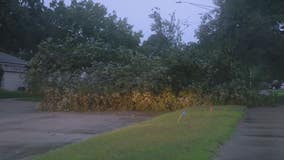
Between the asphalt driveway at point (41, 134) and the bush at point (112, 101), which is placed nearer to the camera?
the asphalt driveway at point (41, 134)

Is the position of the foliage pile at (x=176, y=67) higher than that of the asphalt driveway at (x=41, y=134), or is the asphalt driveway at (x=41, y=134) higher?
the foliage pile at (x=176, y=67)

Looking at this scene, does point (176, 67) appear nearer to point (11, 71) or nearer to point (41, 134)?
point (41, 134)

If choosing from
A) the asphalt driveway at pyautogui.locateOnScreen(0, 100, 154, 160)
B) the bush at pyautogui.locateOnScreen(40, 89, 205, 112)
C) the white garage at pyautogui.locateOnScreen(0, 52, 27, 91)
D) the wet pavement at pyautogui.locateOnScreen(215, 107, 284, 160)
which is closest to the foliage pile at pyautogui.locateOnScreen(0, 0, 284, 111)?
the bush at pyautogui.locateOnScreen(40, 89, 205, 112)

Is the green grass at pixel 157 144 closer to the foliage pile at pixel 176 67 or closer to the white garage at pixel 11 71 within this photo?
the foliage pile at pixel 176 67

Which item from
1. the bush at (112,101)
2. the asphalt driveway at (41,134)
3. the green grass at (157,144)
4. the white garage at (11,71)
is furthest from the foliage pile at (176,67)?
the white garage at (11,71)

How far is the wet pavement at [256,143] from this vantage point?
39.5 ft

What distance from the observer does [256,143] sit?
14320mm

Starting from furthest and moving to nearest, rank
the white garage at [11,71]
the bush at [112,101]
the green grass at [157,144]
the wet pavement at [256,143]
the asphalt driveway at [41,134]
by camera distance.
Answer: the white garage at [11,71] < the bush at [112,101] < the asphalt driveway at [41,134] < the wet pavement at [256,143] < the green grass at [157,144]

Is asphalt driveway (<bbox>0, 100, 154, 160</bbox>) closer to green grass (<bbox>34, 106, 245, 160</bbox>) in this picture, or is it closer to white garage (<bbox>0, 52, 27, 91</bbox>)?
green grass (<bbox>34, 106, 245, 160</bbox>)

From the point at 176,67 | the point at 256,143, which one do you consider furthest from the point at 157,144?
the point at 176,67

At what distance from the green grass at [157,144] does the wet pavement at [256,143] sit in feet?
1.02

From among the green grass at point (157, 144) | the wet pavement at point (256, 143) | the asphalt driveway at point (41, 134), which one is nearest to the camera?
the green grass at point (157, 144)

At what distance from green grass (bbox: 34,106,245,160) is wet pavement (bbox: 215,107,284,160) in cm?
31

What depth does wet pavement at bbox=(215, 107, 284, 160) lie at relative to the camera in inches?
474
